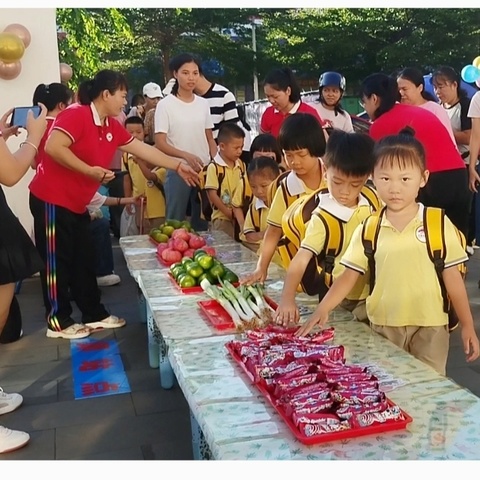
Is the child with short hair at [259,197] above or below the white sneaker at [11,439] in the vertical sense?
above

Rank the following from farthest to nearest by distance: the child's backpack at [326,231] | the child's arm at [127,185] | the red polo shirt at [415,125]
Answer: the child's arm at [127,185], the red polo shirt at [415,125], the child's backpack at [326,231]

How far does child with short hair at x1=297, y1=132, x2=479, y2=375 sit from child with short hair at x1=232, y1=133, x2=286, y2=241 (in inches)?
84.6

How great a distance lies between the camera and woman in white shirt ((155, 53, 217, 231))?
482cm

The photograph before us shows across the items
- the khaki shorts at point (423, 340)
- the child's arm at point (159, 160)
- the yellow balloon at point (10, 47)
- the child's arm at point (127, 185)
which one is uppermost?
the yellow balloon at point (10, 47)

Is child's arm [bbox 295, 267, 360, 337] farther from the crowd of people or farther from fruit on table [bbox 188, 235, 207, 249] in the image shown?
fruit on table [bbox 188, 235, 207, 249]

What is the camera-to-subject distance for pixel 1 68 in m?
5.64

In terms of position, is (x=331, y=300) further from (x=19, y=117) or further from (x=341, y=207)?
(x=19, y=117)

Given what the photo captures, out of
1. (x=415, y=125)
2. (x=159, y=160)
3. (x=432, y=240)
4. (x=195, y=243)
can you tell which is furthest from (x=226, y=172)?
(x=432, y=240)


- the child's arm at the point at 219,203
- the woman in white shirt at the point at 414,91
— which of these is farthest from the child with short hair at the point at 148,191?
the woman in white shirt at the point at 414,91

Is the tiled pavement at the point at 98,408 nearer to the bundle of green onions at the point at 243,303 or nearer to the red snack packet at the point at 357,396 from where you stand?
the bundle of green onions at the point at 243,303

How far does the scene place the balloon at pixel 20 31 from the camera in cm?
563

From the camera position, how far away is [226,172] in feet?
15.0

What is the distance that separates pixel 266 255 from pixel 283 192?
309 millimetres

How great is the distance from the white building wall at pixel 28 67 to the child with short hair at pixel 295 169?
12.1ft
